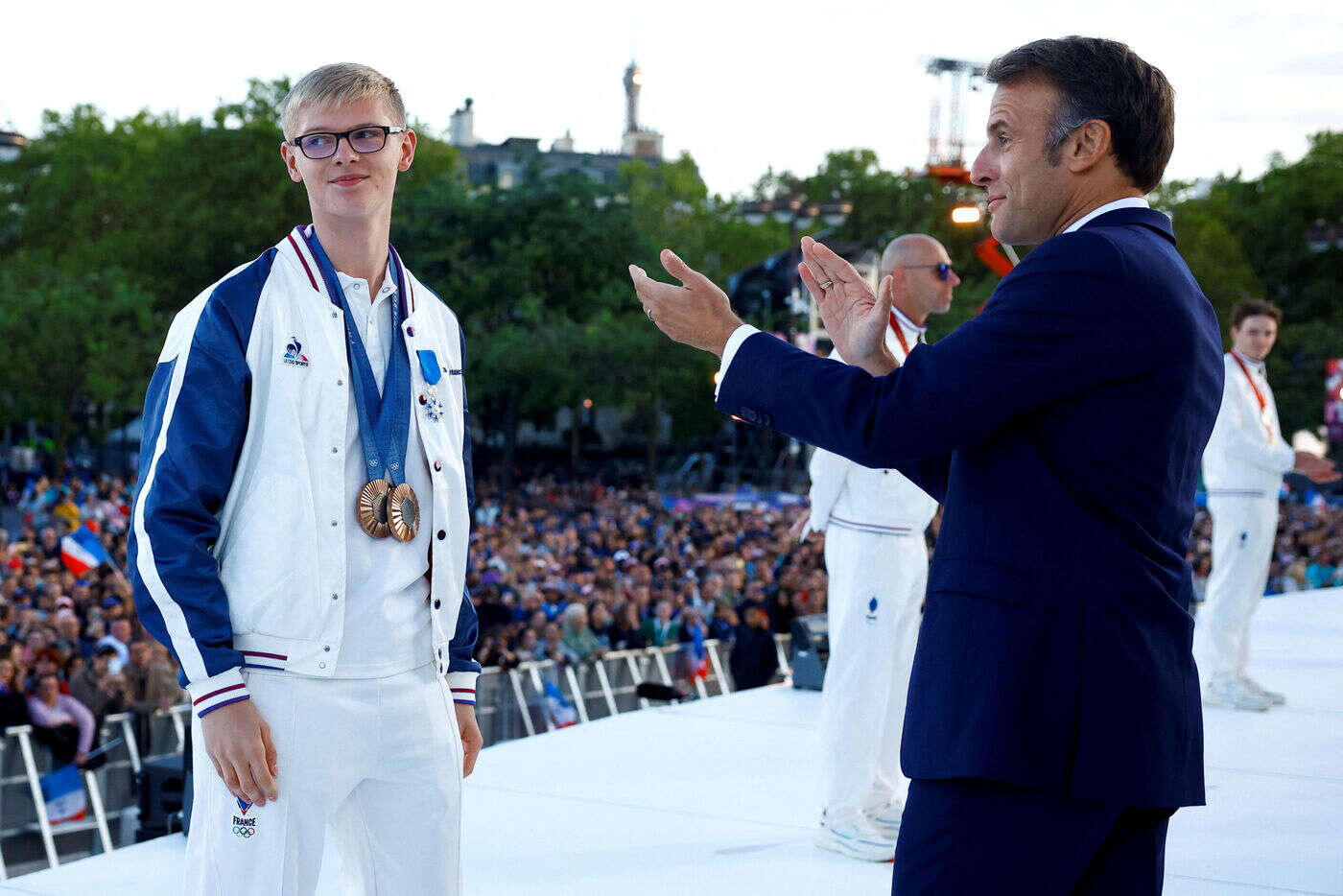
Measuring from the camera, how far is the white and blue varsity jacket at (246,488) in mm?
2594

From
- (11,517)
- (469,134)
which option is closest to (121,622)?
(11,517)

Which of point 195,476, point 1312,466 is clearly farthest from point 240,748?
point 1312,466

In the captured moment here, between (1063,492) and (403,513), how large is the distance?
1274 mm

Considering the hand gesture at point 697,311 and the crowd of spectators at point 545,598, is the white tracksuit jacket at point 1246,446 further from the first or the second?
the hand gesture at point 697,311

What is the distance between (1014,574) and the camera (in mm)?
2176

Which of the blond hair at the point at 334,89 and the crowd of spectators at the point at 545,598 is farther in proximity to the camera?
the crowd of spectators at the point at 545,598

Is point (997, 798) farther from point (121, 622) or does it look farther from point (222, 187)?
point (222, 187)

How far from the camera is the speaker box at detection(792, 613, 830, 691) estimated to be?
930 cm

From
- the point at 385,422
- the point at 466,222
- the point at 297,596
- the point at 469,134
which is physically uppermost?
the point at 469,134

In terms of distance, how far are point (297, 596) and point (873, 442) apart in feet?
3.77

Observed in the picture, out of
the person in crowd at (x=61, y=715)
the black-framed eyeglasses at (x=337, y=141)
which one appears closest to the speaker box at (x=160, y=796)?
the person in crowd at (x=61, y=715)

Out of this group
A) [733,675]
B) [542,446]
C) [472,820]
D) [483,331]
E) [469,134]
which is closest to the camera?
[472,820]

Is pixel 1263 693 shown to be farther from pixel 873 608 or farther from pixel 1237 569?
pixel 873 608

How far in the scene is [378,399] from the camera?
9.34 ft
